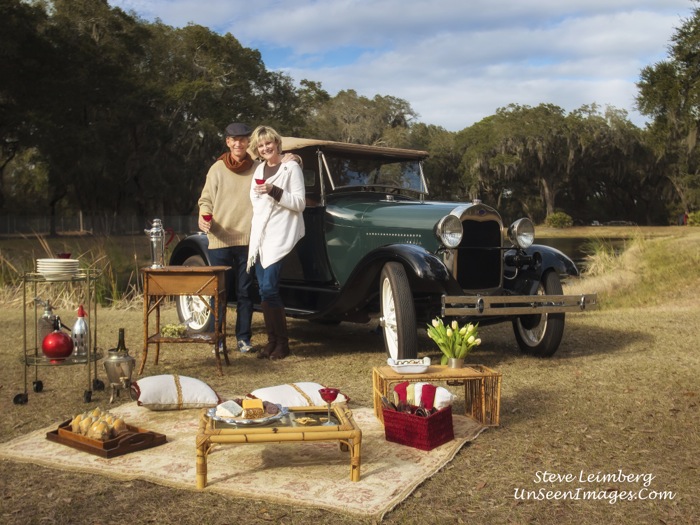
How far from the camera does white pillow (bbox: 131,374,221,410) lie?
4656mm

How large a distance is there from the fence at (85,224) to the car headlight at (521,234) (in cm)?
2924

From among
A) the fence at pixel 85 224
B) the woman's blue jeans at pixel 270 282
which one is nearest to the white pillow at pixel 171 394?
the woman's blue jeans at pixel 270 282

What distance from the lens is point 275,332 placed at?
6.54 metres

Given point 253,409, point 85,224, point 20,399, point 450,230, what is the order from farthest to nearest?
point 85,224
point 450,230
point 20,399
point 253,409

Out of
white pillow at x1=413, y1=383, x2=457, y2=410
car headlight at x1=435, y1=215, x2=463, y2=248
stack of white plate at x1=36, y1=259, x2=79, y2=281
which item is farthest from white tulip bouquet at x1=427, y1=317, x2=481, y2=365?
stack of white plate at x1=36, y1=259, x2=79, y2=281

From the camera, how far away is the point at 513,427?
14.6ft

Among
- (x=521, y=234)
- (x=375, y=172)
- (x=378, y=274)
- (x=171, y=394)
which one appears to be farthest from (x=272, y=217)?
(x=521, y=234)

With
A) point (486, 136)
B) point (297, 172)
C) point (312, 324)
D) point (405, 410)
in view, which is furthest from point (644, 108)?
point (486, 136)

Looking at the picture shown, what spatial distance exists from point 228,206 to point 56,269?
6.54ft

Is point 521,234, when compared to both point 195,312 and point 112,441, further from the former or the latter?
point 112,441

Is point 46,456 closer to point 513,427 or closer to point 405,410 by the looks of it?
point 405,410

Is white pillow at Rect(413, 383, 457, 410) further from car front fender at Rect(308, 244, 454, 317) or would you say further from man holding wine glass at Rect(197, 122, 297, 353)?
man holding wine glass at Rect(197, 122, 297, 353)

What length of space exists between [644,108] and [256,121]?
19.0 m

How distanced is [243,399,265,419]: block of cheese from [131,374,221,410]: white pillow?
1.22 m
